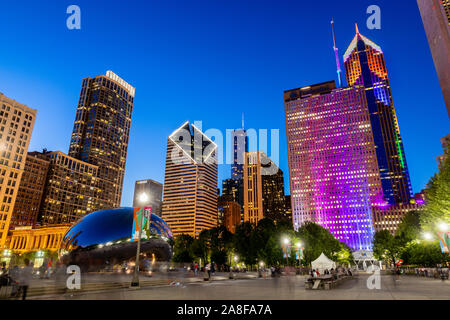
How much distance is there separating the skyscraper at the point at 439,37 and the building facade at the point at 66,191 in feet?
659

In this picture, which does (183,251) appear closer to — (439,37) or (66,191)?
(439,37)

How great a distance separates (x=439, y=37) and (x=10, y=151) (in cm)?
15231

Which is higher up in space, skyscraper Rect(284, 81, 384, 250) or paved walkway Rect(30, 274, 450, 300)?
skyscraper Rect(284, 81, 384, 250)

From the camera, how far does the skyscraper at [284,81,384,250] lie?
172 m

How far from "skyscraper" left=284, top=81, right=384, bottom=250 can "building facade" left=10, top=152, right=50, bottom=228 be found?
166962 mm

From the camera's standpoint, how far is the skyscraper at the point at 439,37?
4918 millimetres

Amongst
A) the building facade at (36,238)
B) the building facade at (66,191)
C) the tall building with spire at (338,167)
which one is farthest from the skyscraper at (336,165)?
the building facade at (66,191)

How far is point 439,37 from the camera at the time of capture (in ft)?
16.9

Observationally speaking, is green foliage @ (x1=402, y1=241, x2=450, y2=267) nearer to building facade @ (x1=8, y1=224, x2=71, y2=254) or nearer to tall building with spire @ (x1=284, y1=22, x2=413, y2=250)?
tall building with spire @ (x1=284, y1=22, x2=413, y2=250)

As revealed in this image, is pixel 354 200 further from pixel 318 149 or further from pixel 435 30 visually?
pixel 435 30

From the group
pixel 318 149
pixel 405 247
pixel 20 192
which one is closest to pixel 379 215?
pixel 318 149

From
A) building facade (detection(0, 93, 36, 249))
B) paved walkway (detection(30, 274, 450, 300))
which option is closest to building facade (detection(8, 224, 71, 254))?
building facade (detection(0, 93, 36, 249))

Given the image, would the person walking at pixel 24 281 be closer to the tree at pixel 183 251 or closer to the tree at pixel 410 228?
the tree at pixel 183 251

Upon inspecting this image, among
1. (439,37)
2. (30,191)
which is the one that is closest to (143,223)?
(439,37)
